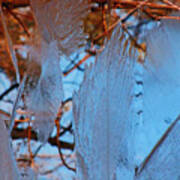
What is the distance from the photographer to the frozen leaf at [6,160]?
0.28ft

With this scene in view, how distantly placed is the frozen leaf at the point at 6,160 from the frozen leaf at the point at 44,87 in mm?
55

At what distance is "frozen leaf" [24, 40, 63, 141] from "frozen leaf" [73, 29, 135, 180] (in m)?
0.05

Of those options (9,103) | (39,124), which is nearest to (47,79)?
(39,124)

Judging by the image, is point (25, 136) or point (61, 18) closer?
point (61, 18)

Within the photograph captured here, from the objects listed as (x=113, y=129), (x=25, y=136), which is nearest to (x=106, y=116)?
(x=113, y=129)

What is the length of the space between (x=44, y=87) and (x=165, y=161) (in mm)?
88

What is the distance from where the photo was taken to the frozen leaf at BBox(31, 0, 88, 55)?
120mm

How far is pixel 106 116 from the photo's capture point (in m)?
0.09

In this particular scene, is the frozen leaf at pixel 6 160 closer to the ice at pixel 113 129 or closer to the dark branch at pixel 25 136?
the ice at pixel 113 129

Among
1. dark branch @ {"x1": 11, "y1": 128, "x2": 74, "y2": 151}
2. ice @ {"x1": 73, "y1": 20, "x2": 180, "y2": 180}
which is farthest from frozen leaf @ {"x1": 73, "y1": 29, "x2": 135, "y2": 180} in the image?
dark branch @ {"x1": 11, "y1": 128, "x2": 74, "y2": 151}

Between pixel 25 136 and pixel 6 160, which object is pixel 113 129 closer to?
pixel 6 160

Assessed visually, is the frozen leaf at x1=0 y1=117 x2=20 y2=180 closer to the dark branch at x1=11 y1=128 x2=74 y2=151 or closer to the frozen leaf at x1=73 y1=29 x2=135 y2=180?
the frozen leaf at x1=73 y1=29 x2=135 y2=180

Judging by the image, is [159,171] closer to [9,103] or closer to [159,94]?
[159,94]

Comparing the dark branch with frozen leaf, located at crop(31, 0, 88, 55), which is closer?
frozen leaf, located at crop(31, 0, 88, 55)
